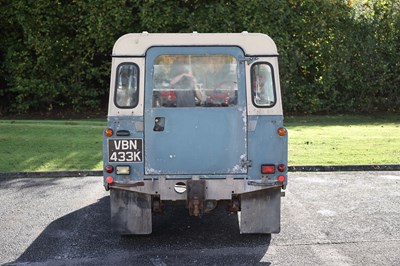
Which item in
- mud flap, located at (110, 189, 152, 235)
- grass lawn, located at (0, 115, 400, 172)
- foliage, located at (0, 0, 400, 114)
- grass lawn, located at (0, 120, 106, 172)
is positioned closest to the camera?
mud flap, located at (110, 189, 152, 235)

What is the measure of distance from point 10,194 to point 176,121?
13.7 feet

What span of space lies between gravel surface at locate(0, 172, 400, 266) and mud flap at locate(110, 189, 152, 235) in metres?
0.17

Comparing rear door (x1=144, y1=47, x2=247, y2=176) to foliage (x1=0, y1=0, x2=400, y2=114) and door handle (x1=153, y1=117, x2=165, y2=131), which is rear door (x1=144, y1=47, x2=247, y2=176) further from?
foliage (x1=0, y1=0, x2=400, y2=114)

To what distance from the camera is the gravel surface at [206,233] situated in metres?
6.91

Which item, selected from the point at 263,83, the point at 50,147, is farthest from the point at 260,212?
the point at 50,147

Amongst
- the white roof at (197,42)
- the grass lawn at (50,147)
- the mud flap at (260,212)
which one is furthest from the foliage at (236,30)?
the mud flap at (260,212)

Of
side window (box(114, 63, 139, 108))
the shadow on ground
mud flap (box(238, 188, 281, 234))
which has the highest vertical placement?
side window (box(114, 63, 139, 108))

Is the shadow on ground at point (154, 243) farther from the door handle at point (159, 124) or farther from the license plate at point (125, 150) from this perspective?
the door handle at point (159, 124)

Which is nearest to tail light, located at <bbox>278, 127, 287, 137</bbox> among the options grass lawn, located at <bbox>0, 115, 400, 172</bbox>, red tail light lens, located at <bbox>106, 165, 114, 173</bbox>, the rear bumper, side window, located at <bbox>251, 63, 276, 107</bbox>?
side window, located at <bbox>251, 63, 276, 107</bbox>

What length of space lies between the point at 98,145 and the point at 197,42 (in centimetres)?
782

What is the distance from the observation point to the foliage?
2230cm

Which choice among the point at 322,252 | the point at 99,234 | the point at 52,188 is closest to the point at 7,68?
the point at 52,188

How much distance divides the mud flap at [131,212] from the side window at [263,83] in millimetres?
1734

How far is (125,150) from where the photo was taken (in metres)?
7.35
